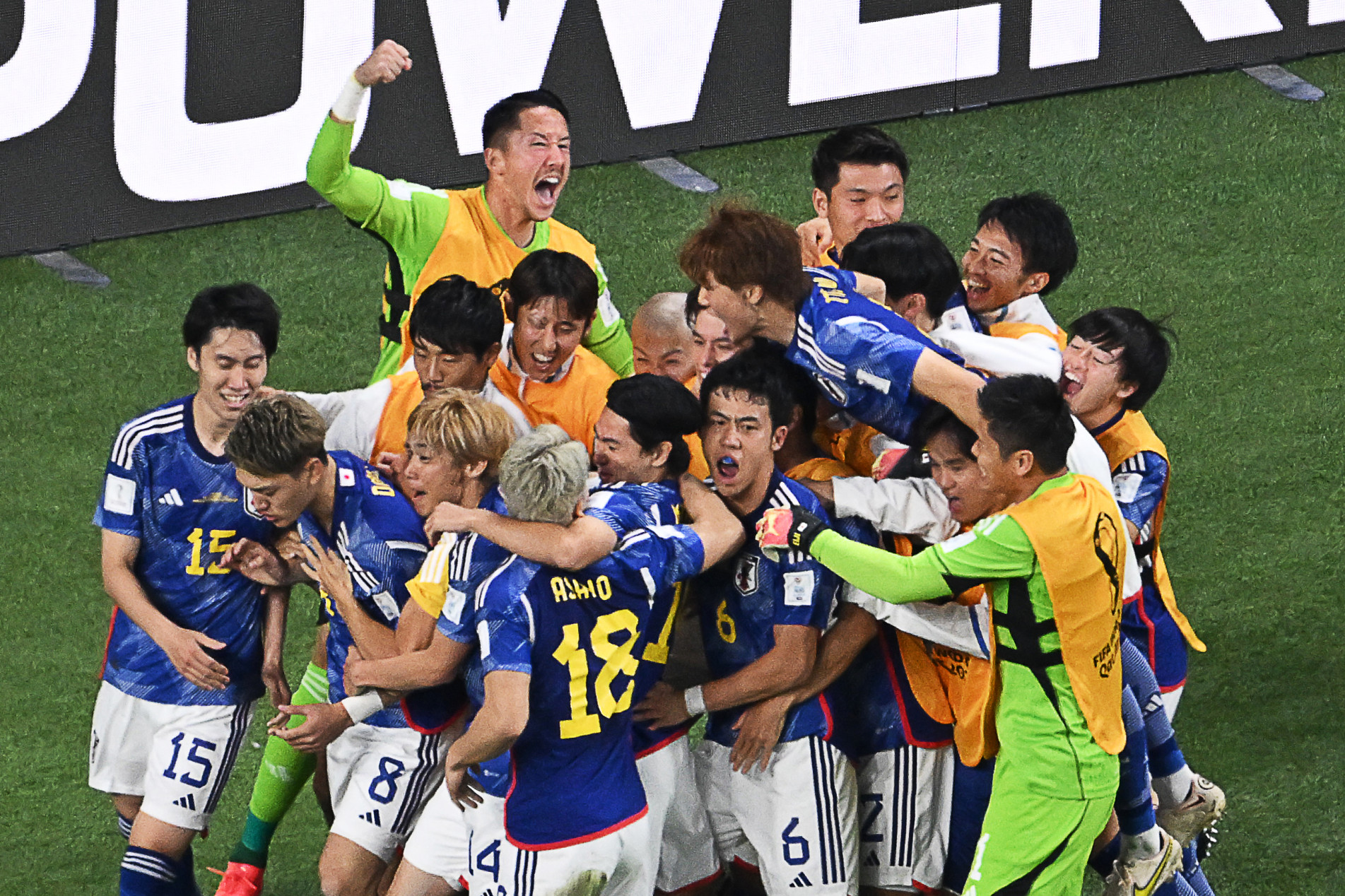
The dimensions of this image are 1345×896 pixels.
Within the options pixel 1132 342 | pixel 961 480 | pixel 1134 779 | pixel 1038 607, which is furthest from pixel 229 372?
pixel 1134 779

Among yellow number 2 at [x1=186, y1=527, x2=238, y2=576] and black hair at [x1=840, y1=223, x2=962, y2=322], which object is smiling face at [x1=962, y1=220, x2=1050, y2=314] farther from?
yellow number 2 at [x1=186, y1=527, x2=238, y2=576]

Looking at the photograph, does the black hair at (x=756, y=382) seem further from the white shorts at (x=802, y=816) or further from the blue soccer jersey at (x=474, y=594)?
the white shorts at (x=802, y=816)

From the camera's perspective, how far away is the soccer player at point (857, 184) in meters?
6.77

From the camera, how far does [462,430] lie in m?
5.30

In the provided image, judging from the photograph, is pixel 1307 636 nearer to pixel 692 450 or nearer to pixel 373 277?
pixel 692 450

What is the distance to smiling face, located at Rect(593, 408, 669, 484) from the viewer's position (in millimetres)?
5328

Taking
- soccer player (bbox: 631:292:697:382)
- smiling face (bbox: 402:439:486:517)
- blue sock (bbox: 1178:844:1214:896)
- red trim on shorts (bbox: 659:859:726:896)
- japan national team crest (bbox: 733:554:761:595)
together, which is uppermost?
soccer player (bbox: 631:292:697:382)

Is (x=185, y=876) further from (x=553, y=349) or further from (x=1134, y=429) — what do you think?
(x=1134, y=429)

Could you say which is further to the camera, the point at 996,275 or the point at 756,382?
the point at 996,275

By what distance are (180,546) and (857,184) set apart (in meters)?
2.63

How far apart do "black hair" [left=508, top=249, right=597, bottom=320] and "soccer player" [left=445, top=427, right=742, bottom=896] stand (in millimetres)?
1029

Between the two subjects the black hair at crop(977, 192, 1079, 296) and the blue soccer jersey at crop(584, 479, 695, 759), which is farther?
the black hair at crop(977, 192, 1079, 296)

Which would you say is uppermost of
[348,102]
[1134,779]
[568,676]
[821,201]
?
[348,102]

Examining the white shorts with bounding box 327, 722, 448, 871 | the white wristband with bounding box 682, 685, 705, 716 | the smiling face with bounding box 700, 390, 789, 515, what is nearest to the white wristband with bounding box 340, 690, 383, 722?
the white shorts with bounding box 327, 722, 448, 871
